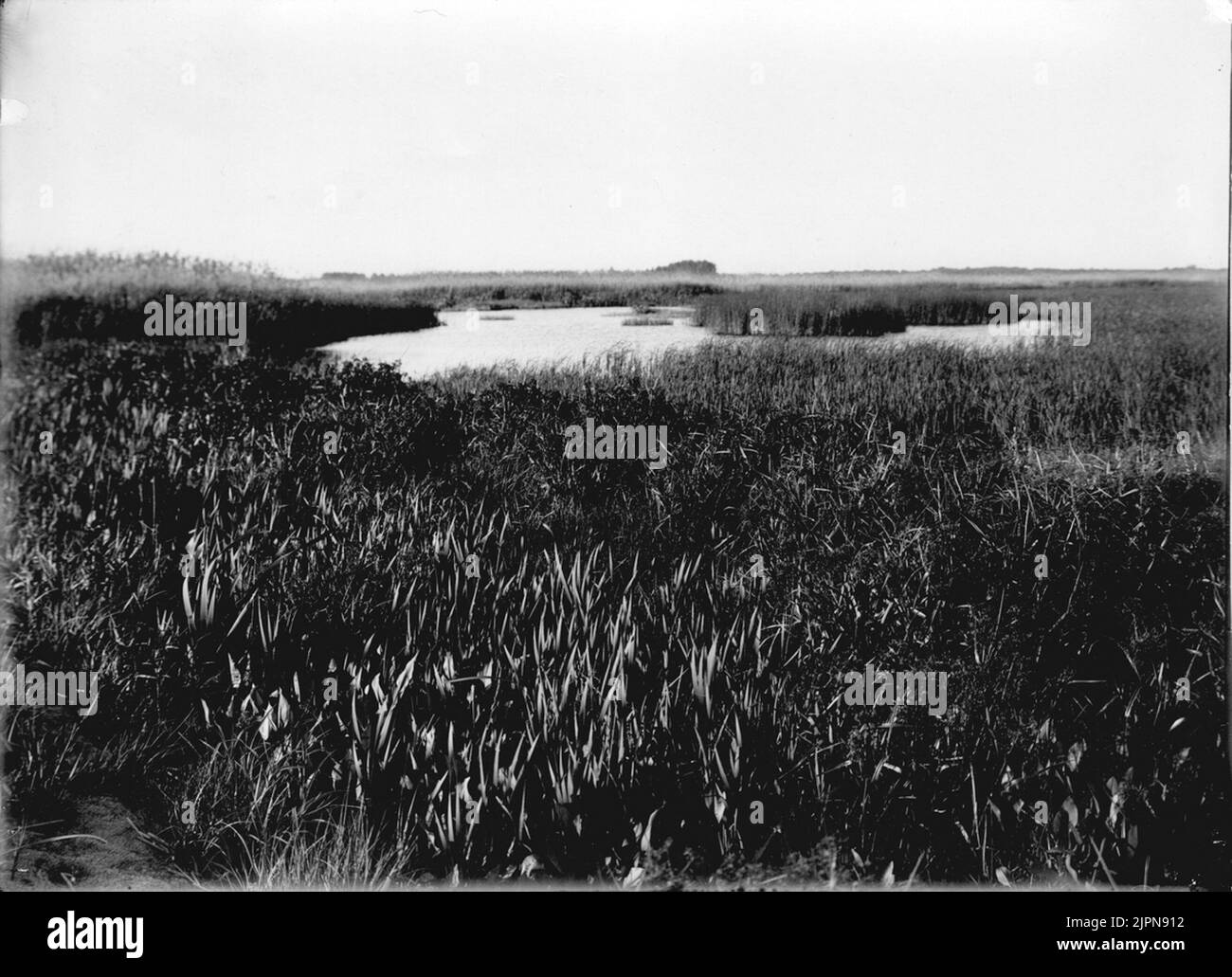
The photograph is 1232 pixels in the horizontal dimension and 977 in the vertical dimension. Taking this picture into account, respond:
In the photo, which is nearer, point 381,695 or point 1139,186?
point 381,695

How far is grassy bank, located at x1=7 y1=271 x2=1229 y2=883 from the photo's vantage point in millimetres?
3324

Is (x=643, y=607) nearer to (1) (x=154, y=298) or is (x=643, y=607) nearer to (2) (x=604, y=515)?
(2) (x=604, y=515)

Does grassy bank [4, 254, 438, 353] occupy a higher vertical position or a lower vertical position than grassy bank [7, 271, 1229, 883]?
higher

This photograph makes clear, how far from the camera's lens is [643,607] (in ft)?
12.1

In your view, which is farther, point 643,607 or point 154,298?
point 154,298

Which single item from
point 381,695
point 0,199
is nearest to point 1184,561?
point 381,695

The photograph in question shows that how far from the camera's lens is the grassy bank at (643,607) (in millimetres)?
→ 3324

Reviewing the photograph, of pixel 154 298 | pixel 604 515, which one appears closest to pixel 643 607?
pixel 604 515

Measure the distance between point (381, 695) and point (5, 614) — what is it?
1578 millimetres

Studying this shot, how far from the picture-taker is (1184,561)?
389 centimetres

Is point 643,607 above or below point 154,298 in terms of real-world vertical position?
below

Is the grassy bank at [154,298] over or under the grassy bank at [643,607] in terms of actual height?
over

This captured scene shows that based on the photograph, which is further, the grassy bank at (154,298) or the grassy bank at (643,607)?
the grassy bank at (154,298)

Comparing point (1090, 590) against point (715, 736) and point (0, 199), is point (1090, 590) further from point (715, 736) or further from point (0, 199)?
point (0, 199)
